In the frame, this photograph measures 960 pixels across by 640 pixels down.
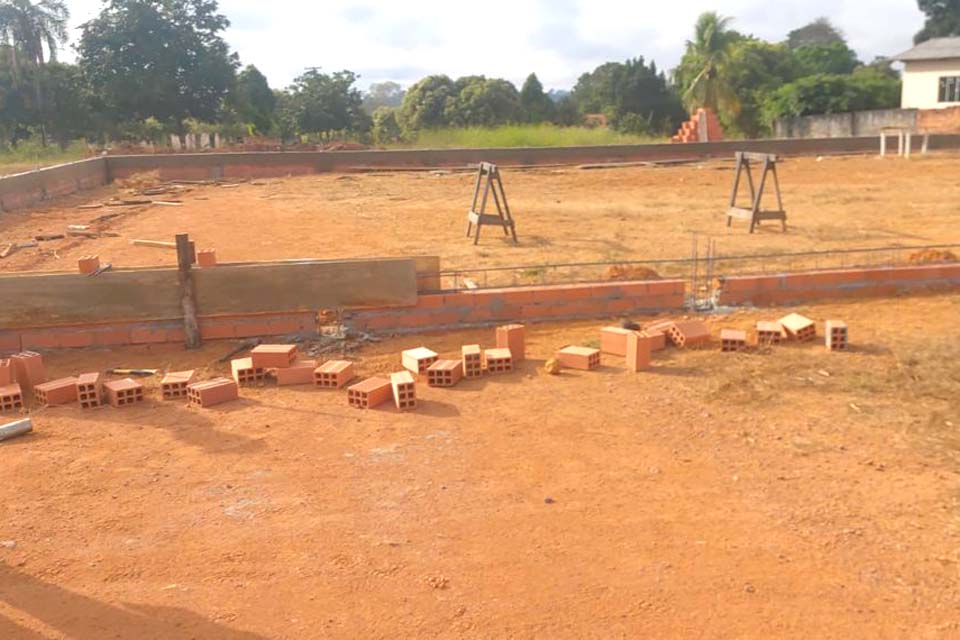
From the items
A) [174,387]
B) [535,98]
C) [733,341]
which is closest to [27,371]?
[174,387]

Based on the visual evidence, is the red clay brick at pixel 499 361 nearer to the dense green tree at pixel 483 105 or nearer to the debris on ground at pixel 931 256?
the debris on ground at pixel 931 256

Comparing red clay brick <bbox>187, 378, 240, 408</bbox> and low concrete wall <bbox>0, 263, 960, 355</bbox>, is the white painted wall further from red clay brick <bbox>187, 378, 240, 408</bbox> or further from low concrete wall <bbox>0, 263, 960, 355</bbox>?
red clay brick <bbox>187, 378, 240, 408</bbox>

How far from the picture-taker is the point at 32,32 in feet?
110

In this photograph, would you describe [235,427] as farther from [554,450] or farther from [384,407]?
[554,450]

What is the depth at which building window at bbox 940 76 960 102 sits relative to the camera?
37094 millimetres

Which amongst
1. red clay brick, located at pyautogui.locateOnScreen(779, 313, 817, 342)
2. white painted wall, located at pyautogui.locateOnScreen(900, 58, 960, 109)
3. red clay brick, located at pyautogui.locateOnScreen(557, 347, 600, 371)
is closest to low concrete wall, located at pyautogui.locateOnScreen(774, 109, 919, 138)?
white painted wall, located at pyautogui.locateOnScreen(900, 58, 960, 109)

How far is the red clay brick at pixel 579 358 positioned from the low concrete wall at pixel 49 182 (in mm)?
12172

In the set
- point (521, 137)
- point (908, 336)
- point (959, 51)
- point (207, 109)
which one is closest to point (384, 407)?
point (908, 336)

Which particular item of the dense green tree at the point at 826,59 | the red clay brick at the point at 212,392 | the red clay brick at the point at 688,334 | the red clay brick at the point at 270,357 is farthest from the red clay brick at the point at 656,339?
the dense green tree at the point at 826,59

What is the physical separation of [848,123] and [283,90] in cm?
2843

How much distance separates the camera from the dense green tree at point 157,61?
33.7 m

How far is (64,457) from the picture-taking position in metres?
4.43

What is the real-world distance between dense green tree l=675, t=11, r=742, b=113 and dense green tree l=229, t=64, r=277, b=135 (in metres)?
21.9

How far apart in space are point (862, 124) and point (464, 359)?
34689mm
